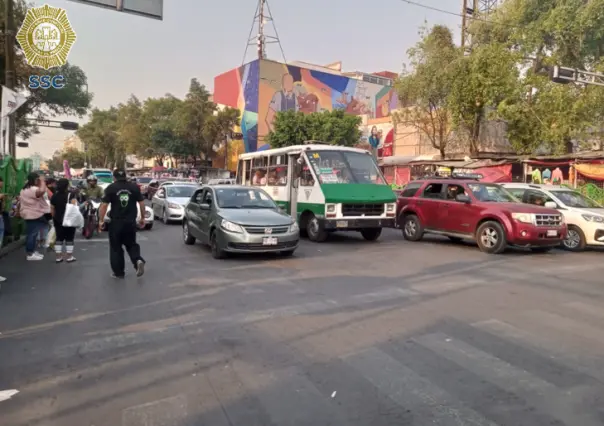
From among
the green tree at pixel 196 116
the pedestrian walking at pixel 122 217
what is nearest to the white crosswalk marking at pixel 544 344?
the pedestrian walking at pixel 122 217

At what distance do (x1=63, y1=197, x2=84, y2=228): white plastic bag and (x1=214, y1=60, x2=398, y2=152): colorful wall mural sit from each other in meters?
40.4

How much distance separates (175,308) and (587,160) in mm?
20145

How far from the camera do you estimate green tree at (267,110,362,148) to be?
41.2 m

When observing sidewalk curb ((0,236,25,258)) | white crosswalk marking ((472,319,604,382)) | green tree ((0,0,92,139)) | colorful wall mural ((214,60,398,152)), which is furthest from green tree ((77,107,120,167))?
white crosswalk marking ((472,319,604,382))

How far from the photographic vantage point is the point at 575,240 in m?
13.0

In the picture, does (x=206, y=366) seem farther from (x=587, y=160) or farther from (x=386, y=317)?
(x=587, y=160)

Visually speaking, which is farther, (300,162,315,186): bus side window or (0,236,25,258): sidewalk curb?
(300,162,315,186): bus side window

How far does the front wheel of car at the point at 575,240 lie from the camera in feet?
42.2

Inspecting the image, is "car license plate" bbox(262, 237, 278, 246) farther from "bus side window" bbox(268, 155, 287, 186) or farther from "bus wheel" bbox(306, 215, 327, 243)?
"bus side window" bbox(268, 155, 287, 186)

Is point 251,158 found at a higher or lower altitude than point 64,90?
lower

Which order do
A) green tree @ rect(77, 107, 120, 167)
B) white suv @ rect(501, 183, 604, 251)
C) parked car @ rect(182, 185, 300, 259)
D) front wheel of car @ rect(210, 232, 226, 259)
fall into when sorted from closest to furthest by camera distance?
parked car @ rect(182, 185, 300, 259)
front wheel of car @ rect(210, 232, 226, 259)
white suv @ rect(501, 183, 604, 251)
green tree @ rect(77, 107, 120, 167)

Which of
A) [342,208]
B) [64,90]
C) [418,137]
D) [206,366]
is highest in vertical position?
[64,90]

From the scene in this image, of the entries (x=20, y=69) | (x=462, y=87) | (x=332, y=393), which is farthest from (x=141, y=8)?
(x=462, y=87)

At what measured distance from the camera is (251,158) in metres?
17.1
